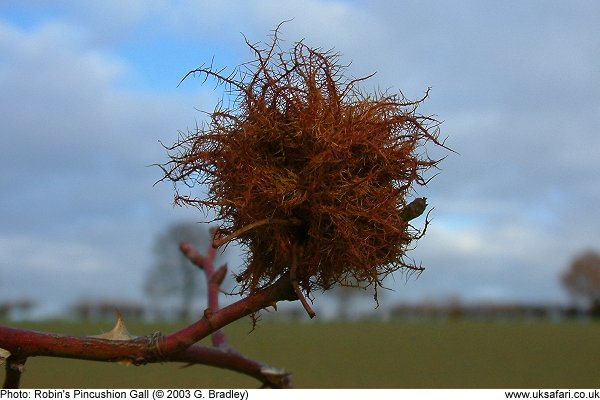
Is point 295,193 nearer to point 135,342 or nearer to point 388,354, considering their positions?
point 135,342

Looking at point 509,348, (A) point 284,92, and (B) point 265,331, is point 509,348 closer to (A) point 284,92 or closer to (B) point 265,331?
(B) point 265,331

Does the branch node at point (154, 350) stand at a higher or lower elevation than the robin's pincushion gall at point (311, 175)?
lower

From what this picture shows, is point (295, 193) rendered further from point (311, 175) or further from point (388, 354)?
point (388, 354)

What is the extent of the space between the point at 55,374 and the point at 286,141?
18766mm

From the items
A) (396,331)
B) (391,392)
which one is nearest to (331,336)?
(396,331)

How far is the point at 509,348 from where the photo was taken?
2642 centimetres

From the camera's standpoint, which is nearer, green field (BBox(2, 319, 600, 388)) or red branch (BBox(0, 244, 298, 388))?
red branch (BBox(0, 244, 298, 388))

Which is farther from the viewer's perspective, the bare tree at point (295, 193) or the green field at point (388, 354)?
the green field at point (388, 354)

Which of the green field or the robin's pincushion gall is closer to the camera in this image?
the robin's pincushion gall

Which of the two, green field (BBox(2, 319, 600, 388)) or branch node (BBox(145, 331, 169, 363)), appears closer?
branch node (BBox(145, 331, 169, 363))

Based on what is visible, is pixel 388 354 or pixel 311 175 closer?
pixel 311 175

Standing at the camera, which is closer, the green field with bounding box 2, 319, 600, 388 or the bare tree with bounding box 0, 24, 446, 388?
the bare tree with bounding box 0, 24, 446, 388

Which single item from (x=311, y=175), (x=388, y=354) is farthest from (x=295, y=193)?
(x=388, y=354)

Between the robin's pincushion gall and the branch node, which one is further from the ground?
the robin's pincushion gall
